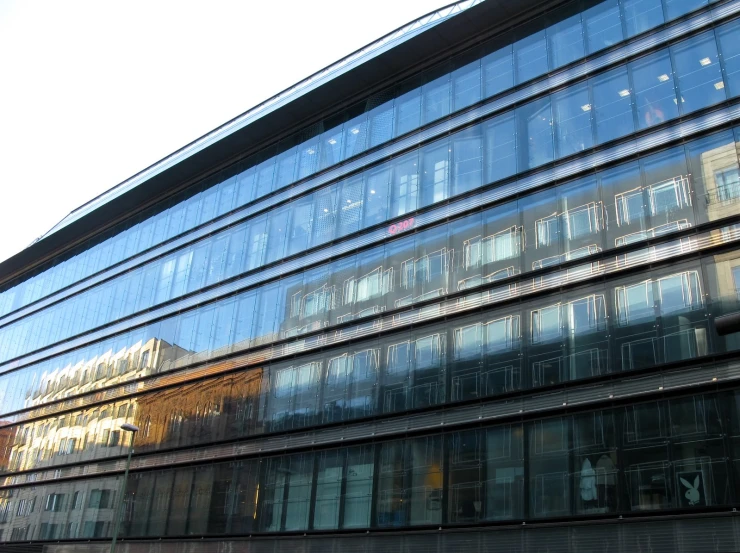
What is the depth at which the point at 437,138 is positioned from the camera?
32.9m

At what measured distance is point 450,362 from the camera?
1102 inches

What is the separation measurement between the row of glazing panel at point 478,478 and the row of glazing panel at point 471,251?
5.51 metres

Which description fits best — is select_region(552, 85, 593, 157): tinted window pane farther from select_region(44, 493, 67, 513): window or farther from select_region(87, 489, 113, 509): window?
select_region(44, 493, 67, 513): window

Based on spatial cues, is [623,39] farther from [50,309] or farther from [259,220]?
[50,309]

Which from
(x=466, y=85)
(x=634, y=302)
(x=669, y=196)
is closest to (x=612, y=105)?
(x=669, y=196)

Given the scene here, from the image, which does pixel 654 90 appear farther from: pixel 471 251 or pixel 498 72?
pixel 471 251

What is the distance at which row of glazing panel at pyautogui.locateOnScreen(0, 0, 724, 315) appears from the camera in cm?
2891

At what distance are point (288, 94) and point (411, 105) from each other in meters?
7.07

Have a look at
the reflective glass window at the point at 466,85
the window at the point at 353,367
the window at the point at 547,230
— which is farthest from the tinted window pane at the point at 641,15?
the window at the point at 353,367

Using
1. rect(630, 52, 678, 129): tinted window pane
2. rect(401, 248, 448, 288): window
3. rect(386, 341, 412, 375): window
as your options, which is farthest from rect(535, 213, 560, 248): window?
rect(386, 341, 412, 375): window

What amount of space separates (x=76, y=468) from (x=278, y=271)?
651 inches

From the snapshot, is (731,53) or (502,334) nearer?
(731,53)

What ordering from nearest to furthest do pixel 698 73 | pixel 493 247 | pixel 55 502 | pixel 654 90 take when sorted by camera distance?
pixel 698 73 → pixel 654 90 → pixel 493 247 → pixel 55 502

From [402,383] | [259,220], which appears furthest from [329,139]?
[402,383]
